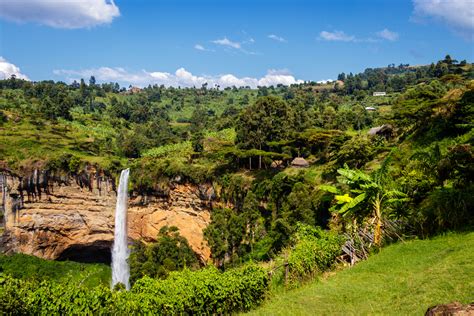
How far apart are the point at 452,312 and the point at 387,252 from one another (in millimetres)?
6205

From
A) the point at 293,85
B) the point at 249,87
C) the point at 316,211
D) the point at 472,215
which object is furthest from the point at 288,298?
the point at 249,87

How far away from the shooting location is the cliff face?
3036cm

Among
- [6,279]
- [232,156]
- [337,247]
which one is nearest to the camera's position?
[6,279]

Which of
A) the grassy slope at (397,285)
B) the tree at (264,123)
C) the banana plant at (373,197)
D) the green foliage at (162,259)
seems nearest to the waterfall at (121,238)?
the green foliage at (162,259)

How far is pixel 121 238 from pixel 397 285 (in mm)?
28227

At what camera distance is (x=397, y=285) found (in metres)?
7.82

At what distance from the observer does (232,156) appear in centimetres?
2898

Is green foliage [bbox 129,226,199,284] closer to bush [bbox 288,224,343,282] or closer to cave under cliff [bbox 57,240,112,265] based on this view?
cave under cliff [bbox 57,240,112,265]

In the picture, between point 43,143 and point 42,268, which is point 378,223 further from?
point 43,143

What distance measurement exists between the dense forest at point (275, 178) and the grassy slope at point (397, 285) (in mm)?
951

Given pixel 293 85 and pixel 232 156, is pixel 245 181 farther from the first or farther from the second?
pixel 293 85

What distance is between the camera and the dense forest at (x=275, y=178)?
988 cm

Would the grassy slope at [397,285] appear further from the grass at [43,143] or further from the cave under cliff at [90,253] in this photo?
the cave under cliff at [90,253]

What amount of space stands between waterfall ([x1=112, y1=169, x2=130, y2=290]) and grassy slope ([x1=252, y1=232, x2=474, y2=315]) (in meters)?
23.9
